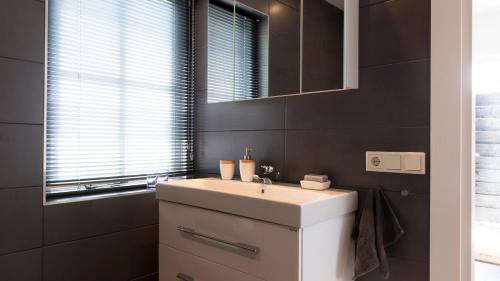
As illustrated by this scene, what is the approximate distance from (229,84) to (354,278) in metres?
1.21

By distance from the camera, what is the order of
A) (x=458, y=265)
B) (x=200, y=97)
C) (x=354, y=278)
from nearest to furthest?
(x=458, y=265), (x=354, y=278), (x=200, y=97)

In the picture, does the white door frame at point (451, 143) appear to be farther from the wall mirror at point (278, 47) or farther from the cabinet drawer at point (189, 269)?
the cabinet drawer at point (189, 269)

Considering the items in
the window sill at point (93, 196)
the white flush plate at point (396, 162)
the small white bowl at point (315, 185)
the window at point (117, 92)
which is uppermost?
the window at point (117, 92)

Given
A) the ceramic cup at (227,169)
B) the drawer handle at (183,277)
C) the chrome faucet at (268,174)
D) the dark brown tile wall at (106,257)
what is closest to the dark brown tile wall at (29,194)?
the dark brown tile wall at (106,257)

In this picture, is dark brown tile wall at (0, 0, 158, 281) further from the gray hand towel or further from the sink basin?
the gray hand towel

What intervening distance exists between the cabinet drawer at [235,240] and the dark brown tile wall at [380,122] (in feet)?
1.57

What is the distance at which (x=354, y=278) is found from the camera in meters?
1.35

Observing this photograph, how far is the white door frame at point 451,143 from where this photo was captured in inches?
46.5

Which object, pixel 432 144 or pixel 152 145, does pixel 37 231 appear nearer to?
pixel 152 145

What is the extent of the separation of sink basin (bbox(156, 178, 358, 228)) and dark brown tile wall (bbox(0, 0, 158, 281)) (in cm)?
44

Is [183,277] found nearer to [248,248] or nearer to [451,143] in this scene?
[248,248]

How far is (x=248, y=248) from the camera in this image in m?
1.20

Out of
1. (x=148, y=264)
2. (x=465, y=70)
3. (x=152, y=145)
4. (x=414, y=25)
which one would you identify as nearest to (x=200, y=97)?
(x=152, y=145)

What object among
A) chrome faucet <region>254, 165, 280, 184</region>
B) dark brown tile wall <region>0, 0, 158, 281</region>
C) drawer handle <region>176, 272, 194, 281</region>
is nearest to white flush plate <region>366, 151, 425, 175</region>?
chrome faucet <region>254, 165, 280, 184</region>
